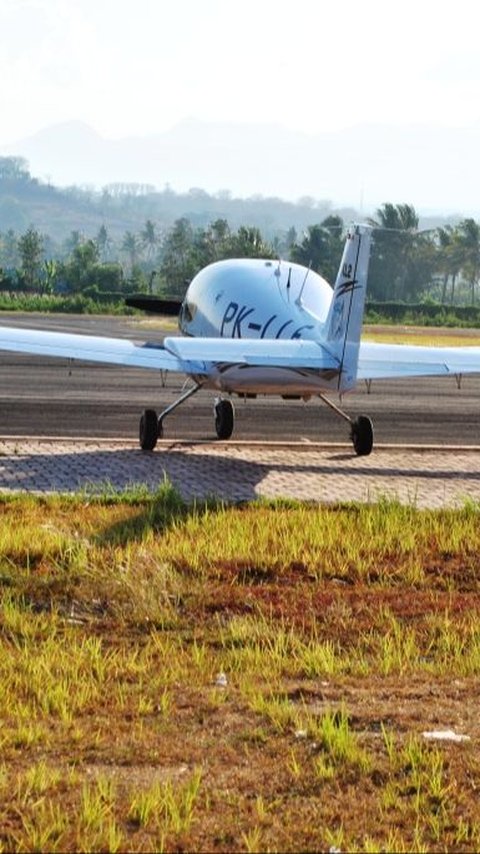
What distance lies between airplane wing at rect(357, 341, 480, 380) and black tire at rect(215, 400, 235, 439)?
270 cm

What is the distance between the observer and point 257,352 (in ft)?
66.9

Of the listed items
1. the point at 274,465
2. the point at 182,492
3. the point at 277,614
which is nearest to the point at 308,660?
the point at 277,614

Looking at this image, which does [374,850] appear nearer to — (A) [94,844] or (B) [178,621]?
(A) [94,844]

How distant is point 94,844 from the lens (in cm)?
692

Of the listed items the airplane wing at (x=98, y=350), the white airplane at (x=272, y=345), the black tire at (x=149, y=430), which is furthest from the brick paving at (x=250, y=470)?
the airplane wing at (x=98, y=350)

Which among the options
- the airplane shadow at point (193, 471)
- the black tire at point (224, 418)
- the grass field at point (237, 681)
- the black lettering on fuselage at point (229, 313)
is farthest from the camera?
the black tire at point (224, 418)

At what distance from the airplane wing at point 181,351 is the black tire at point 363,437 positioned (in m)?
2.49

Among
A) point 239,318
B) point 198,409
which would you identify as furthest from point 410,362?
point 198,409

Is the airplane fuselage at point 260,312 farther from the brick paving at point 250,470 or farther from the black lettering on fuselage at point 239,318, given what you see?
the brick paving at point 250,470

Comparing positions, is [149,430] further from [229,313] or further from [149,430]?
[229,313]

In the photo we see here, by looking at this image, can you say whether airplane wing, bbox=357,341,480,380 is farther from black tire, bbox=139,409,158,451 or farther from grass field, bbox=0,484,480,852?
grass field, bbox=0,484,480,852

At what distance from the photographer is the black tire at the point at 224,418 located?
24.9 meters

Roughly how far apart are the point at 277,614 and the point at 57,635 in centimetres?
194

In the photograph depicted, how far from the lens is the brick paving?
1905cm
